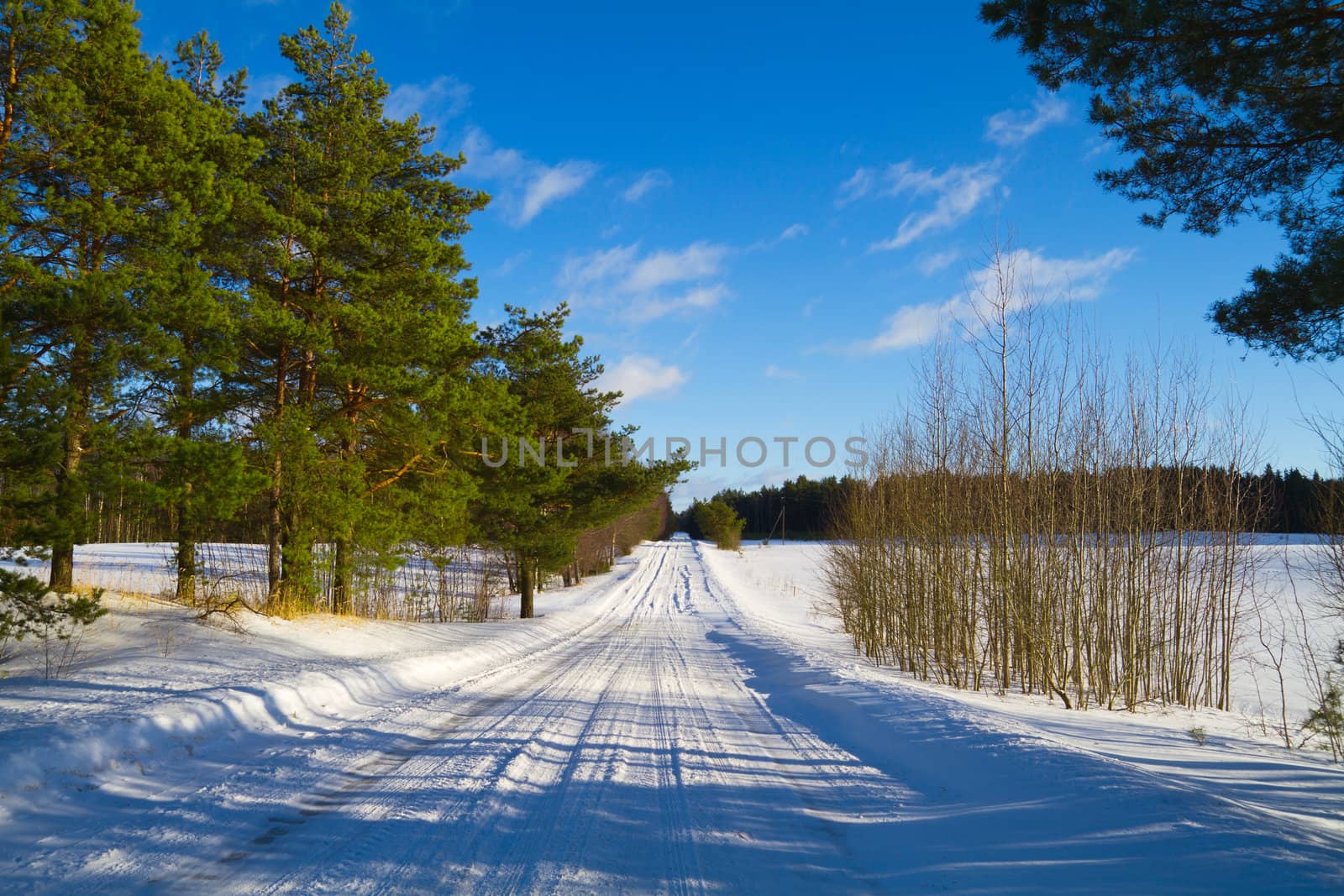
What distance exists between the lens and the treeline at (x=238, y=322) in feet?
29.0

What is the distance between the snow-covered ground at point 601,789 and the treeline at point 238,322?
2.91m

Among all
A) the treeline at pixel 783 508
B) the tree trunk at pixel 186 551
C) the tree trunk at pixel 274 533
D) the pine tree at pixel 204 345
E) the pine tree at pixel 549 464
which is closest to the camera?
the pine tree at pixel 204 345

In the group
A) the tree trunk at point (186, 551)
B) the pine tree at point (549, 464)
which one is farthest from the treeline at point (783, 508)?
the tree trunk at point (186, 551)

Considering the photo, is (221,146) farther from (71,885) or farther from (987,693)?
(987,693)

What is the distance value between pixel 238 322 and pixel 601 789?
1080 centimetres

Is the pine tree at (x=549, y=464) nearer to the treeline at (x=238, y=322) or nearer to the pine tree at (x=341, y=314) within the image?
the treeline at (x=238, y=322)

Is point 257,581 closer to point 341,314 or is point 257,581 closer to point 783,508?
point 341,314

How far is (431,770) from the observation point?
5305 millimetres

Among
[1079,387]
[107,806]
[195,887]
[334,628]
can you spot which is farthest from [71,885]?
[1079,387]

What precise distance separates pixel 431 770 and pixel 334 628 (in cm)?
916

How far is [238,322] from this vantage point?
38.6 feet

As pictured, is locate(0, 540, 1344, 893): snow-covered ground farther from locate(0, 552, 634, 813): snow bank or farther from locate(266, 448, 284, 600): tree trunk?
locate(266, 448, 284, 600): tree trunk

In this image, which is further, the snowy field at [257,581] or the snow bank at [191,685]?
the snowy field at [257,581]

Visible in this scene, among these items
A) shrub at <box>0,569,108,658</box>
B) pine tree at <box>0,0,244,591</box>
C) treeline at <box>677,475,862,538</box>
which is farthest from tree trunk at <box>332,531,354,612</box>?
treeline at <box>677,475,862,538</box>
